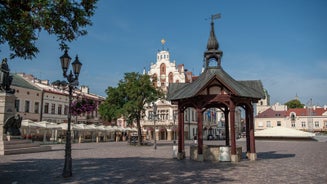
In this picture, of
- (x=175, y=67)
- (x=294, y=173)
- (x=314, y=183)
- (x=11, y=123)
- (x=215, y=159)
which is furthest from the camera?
(x=175, y=67)

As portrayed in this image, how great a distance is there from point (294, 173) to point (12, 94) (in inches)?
802

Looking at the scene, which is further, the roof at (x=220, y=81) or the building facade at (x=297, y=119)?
the building facade at (x=297, y=119)

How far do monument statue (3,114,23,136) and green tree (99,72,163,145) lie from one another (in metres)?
14.0

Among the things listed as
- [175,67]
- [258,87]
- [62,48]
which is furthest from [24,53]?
[175,67]

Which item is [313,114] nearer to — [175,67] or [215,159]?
[175,67]

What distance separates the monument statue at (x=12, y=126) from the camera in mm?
21805

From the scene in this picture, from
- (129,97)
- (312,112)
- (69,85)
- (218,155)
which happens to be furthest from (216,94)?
(312,112)

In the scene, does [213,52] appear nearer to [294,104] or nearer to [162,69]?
[162,69]

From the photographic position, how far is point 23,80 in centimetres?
5319

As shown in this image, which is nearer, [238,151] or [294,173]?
[294,173]

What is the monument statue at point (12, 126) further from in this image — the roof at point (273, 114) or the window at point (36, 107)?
the roof at point (273, 114)

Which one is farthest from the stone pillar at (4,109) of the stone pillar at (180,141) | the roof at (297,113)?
the roof at (297,113)

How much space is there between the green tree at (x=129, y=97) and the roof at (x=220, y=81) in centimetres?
1599

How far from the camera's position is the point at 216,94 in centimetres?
1692
